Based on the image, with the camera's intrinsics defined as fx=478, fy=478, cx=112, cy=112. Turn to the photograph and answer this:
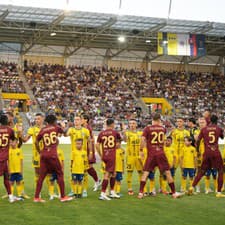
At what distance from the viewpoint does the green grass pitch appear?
883cm

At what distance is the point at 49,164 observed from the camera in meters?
10.4

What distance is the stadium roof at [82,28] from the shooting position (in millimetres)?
35625

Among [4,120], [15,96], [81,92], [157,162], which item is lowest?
[157,162]

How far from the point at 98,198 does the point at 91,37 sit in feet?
104

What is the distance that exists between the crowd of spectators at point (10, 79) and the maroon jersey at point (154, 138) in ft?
99.0

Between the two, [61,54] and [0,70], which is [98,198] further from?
[61,54]

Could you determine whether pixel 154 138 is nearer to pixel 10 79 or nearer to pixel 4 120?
pixel 4 120

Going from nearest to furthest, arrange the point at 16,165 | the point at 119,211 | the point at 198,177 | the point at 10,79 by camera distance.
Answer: the point at 119,211 → the point at 16,165 → the point at 198,177 → the point at 10,79

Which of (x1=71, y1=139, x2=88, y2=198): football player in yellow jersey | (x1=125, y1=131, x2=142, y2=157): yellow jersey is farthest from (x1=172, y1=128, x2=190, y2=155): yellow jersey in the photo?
(x1=71, y1=139, x2=88, y2=198): football player in yellow jersey

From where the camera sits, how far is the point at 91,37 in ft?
137

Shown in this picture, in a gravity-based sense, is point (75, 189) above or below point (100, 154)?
below

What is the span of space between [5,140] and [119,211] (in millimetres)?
2866

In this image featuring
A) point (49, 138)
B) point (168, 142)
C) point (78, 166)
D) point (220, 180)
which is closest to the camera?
point (49, 138)

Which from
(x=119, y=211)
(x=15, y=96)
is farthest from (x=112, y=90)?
(x=119, y=211)
